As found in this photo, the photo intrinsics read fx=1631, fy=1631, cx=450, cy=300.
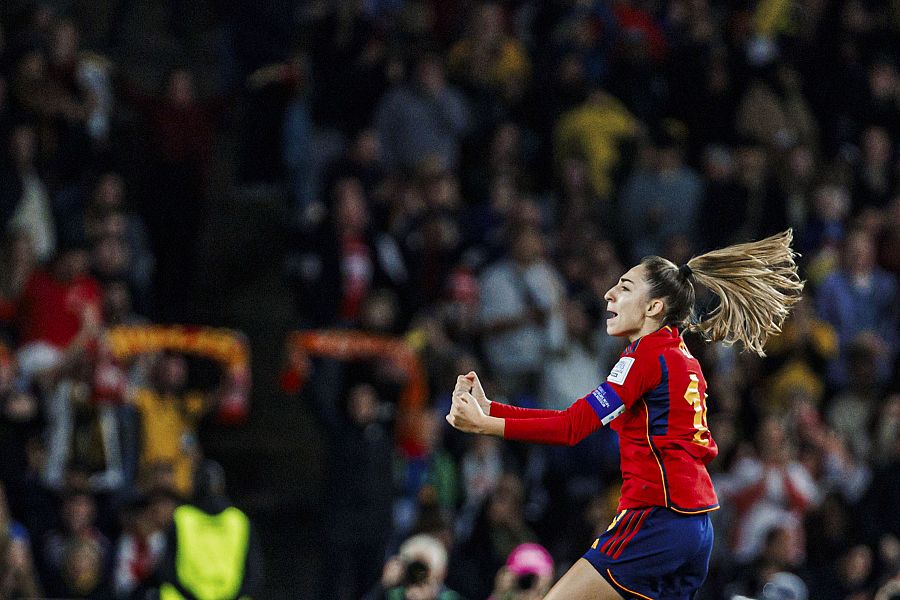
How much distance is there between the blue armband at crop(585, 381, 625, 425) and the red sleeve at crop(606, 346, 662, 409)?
15 millimetres

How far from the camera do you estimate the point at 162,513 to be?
9.86 meters

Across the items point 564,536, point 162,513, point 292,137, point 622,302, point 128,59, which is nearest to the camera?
point 622,302

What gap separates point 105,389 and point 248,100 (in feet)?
11.5

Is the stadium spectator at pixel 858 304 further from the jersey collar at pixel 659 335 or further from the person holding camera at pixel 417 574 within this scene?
the jersey collar at pixel 659 335

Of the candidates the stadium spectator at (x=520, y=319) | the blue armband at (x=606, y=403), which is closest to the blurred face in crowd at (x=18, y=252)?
the stadium spectator at (x=520, y=319)

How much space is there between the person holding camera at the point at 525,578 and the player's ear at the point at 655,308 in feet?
11.9

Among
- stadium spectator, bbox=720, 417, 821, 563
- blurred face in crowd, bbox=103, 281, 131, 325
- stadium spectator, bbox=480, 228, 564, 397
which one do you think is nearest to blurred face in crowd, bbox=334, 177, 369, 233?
stadium spectator, bbox=480, 228, 564, 397

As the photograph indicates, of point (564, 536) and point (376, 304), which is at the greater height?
point (376, 304)

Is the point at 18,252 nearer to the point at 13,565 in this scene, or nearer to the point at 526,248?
the point at 13,565

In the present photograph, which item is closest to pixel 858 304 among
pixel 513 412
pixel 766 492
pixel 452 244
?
pixel 766 492

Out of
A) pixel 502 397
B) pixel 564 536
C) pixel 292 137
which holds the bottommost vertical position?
pixel 564 536

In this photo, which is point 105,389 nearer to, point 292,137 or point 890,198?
point 292,137

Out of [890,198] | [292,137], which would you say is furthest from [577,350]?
[890,198]

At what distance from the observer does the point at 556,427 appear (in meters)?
5.60
